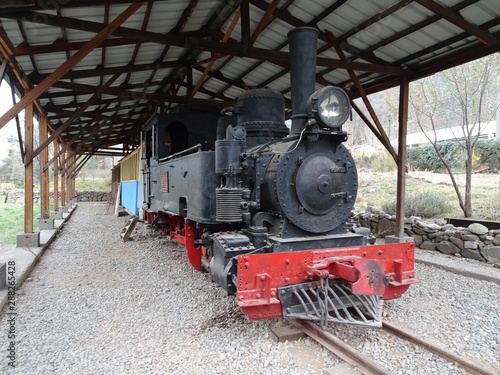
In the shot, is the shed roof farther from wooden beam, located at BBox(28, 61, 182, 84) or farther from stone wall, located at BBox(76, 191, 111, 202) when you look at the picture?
stone wall, located at BBox(76, 191, 111, 202)

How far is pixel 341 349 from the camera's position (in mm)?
3006

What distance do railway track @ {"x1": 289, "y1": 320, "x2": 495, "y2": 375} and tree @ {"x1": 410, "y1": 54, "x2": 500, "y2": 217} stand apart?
6566 millimetres

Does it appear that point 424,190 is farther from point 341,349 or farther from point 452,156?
point 341,349

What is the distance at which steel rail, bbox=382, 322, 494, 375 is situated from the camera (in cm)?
269

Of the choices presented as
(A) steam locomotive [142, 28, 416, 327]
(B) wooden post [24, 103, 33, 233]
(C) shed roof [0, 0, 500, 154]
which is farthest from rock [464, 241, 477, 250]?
(B) wooden post [24, 103, 33, 233]

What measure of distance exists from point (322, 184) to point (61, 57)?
6104mm

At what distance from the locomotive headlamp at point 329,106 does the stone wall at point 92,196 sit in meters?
26.1

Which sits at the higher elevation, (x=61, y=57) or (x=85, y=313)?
(x=61, y=57)

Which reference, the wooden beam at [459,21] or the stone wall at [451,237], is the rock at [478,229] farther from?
the wooden beam at [459,21]

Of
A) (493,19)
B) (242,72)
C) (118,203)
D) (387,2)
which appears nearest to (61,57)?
(242,72)

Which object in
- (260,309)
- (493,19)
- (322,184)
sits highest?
(493,19)

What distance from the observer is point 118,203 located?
16.8 meters

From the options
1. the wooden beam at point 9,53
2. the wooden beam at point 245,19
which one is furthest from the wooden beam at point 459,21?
the wooden beam at point 9,53

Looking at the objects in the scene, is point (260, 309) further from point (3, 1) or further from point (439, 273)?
point (3, 1)
